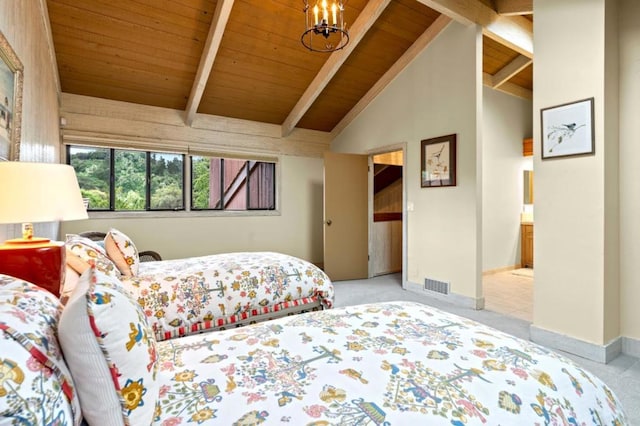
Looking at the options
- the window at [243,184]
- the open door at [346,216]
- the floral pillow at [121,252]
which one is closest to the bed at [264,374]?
the floral pillow at [121,252]

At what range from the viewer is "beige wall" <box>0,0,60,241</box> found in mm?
1532

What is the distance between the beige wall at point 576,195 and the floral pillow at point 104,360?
2.98 meters

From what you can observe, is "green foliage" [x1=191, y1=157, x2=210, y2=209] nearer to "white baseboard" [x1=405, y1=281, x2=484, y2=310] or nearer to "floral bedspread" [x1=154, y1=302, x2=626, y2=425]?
"white baseboard" [x1=405, y1=281, x2=484, y2=310]

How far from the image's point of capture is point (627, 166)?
8.18 ft

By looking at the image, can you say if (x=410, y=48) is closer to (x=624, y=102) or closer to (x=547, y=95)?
(x=547, y=95)

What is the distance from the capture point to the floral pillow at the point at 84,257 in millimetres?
1720

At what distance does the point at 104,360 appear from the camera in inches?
28.8

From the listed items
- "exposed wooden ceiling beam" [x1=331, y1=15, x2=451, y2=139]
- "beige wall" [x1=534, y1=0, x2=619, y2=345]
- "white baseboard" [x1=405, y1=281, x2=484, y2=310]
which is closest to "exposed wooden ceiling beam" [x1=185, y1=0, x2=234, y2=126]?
"exposed wooden ceiling beam" [x1=331, y1=15, x2=451, y2=139]

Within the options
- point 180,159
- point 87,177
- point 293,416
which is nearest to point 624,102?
point 293,416

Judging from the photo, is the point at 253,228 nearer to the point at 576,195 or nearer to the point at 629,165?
the point at 576,195

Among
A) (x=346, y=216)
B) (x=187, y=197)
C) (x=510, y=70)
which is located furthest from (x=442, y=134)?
→ (x=187, y=197)

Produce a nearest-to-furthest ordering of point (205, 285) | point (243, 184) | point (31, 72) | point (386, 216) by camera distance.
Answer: point (31, 72) → point (205, 285) → point (386, 216) → point (243, 184)

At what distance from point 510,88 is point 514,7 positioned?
85.6 inches

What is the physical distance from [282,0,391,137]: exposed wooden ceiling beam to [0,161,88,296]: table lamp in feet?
11.3
